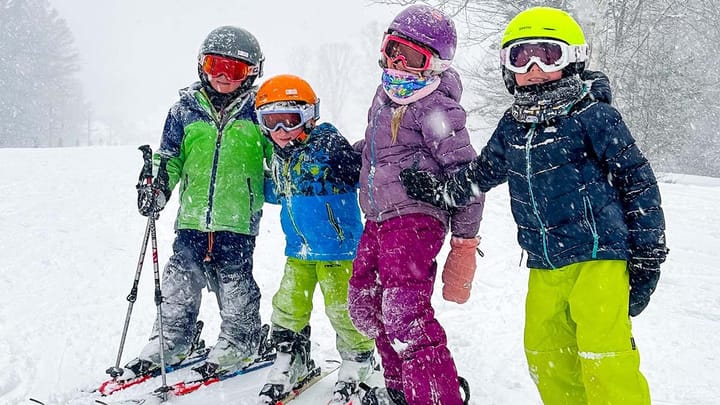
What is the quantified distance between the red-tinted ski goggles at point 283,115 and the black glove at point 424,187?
1.06 meters

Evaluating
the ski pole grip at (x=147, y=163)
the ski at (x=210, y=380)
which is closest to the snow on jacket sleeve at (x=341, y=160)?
the ski pole grip at (x=147, y=163)

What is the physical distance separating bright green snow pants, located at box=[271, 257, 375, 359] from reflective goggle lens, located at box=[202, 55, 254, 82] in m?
1.54

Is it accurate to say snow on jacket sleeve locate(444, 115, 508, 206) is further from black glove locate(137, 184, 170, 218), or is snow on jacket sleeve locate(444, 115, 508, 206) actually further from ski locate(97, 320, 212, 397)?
ski locate(97, 320, 212, 397)

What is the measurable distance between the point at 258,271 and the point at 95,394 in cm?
357

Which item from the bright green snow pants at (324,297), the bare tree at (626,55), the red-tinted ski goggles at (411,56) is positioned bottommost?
the bright green snow pants at (324,297)

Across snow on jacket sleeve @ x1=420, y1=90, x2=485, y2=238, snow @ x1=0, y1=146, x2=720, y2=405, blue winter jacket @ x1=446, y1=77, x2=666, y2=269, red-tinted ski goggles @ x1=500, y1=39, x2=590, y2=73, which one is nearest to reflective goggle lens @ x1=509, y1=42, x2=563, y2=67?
red-tinted ski goggles @ x1=500, y1=39, x2=590, y2=73

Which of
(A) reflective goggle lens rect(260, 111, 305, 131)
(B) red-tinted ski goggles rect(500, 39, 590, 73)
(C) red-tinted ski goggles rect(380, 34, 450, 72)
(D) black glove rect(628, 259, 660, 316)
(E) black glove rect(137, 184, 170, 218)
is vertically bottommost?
(D) black glove rect(628, 259, 660, 316)

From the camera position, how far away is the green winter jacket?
4.21 meters

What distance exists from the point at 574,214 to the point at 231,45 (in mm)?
2878

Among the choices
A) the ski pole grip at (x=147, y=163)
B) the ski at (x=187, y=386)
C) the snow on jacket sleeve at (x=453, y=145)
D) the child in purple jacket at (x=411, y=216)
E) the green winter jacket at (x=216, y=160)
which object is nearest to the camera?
the child in purple jacket at (x=411, y=216)

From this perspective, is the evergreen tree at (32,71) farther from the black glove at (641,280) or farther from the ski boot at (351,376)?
the black glove at (641,280)

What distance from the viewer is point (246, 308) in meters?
4.36

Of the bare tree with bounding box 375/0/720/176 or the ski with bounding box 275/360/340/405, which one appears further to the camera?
the bare tree with bounding box 375/0/720/176

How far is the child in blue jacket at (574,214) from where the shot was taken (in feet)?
8.33
